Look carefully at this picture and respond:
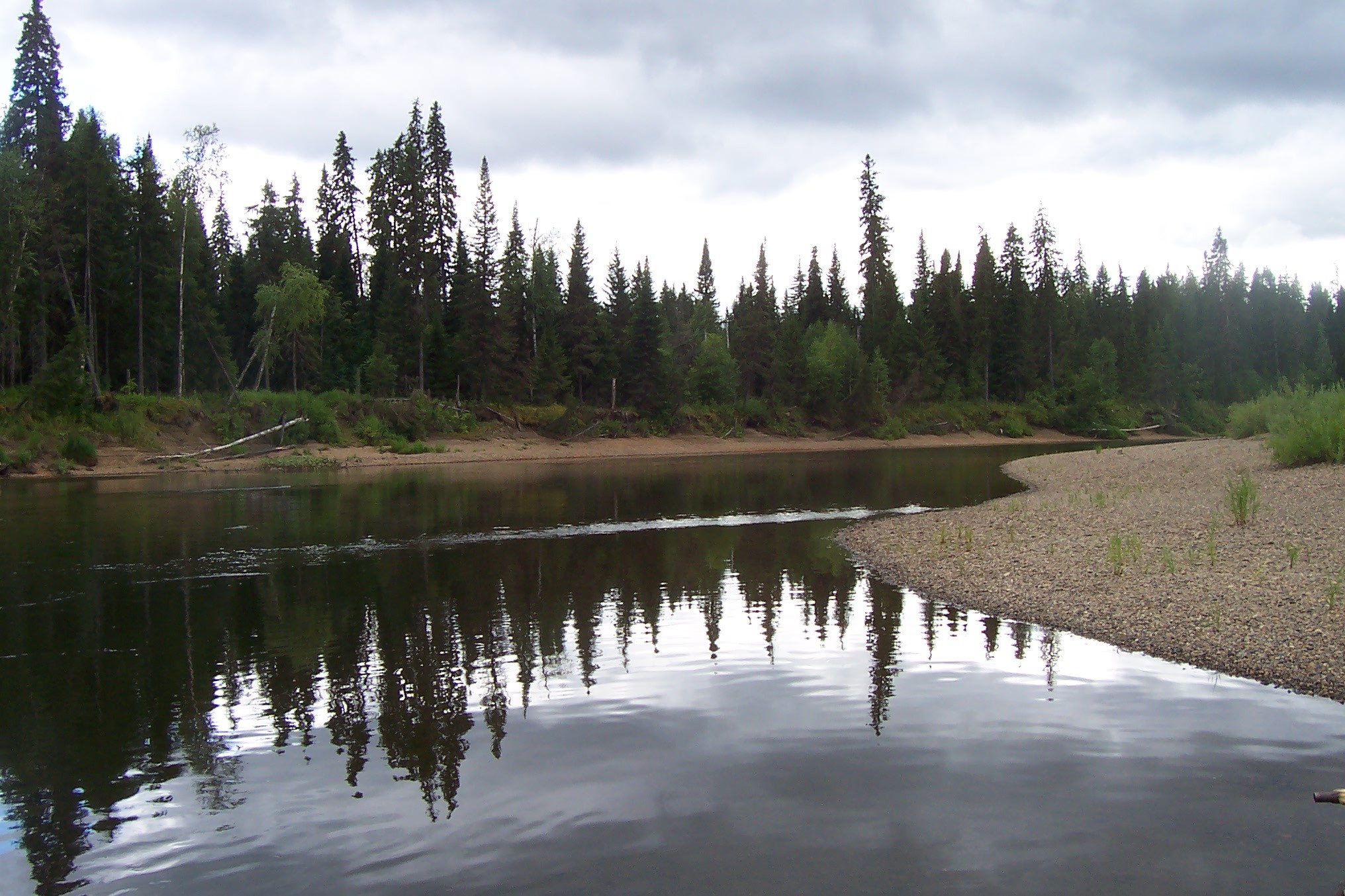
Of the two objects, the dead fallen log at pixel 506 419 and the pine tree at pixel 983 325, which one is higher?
the pine tree at pixel 983 325

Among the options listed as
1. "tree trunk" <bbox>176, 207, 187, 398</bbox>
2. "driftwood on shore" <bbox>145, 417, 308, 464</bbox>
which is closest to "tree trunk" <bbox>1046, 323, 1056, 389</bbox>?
"driftwood on shore" <bbox>145, 417, 308, 464</bbox>

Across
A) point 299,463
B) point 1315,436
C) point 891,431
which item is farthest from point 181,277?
point 891,431

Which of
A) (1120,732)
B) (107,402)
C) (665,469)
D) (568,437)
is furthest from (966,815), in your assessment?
(568,437)

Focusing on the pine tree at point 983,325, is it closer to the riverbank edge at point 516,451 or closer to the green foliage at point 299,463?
the riverbank edge at point 516,451

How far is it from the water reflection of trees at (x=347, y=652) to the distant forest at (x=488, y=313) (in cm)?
3692

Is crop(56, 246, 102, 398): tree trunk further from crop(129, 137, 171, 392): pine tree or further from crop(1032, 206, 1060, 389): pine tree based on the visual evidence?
crop(1032, 206, 1060, 389): pine tree

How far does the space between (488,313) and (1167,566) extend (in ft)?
182

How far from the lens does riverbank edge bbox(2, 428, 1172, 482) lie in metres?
46.0

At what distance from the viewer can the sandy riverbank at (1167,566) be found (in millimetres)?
11250

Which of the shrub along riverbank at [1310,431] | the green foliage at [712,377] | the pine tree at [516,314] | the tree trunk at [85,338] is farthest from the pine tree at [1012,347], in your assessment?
the tree trunk at [85,338]

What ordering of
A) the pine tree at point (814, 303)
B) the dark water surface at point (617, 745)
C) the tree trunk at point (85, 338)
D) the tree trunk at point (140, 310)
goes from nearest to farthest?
the dark water surface at point (617, 745), the tree trunk at point (85, 338), the tree trunk at point (140, 310), the pine tree at point (814, 303)

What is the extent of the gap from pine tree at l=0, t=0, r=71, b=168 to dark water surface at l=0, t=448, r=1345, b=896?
164 ft

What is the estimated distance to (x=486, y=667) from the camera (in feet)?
39.0

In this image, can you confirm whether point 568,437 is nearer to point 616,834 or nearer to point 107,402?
point 107,402
